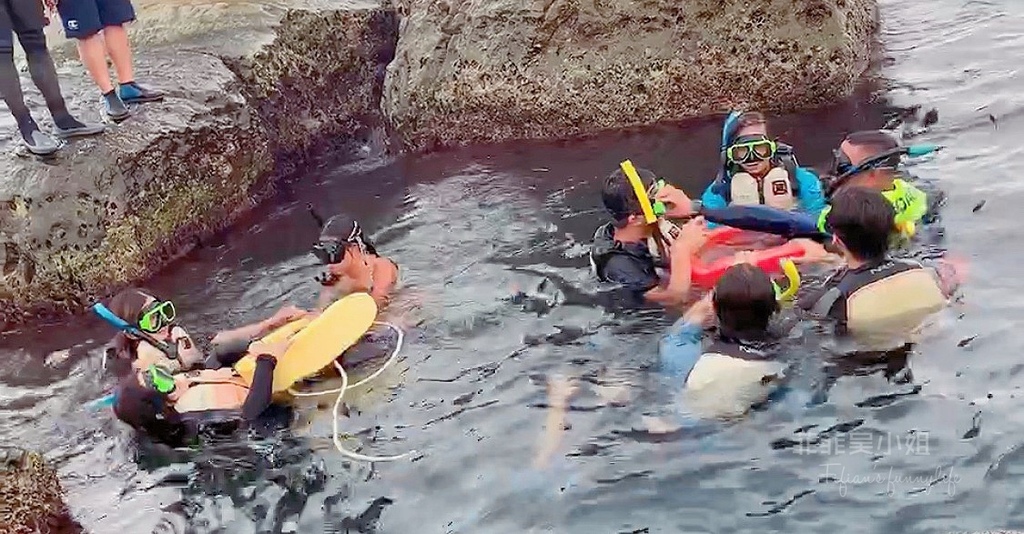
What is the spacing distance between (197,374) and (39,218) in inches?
107

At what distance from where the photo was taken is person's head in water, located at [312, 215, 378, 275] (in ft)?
22.0

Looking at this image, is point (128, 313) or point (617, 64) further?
point (617, 64)

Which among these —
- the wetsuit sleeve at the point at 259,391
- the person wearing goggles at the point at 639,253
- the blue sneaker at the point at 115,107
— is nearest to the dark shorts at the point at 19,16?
the blue sneaker at the point at 115,107

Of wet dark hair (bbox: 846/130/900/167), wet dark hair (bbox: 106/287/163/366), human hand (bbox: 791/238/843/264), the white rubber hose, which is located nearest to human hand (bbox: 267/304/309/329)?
the white rubber hose

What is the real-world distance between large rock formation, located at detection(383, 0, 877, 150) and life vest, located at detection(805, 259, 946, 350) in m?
3.99

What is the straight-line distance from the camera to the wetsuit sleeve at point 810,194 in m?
6.93

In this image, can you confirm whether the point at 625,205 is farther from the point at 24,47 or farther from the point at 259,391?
the point at 24,47

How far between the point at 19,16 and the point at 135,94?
1572 millimetres

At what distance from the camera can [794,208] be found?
22.6 ft

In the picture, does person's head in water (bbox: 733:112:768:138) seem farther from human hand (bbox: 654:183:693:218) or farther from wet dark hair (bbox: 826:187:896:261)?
wet dark hair (bbox: 826:187:896:261)

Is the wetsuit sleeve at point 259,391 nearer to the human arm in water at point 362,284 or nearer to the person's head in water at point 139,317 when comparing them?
the person's head in water at point 139,317

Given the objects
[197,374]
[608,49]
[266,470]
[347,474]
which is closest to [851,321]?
[347,474]

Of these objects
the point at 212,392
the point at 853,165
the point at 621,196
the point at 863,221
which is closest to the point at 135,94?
the point at 212,392

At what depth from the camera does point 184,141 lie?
8.72m
